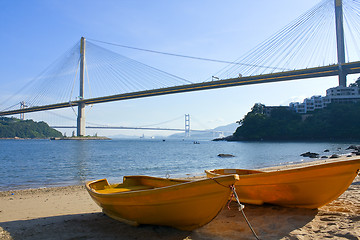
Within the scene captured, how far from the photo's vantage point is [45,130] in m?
93.8

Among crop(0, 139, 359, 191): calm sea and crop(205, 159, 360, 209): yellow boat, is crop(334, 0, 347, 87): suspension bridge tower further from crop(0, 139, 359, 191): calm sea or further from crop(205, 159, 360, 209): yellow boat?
crop(205, 159, 360, 209): yellow boat

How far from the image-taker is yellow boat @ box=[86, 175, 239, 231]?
301 cm

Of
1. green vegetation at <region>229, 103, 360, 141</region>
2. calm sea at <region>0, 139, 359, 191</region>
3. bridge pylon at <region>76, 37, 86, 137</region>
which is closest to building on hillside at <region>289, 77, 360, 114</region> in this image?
green vegetation at <region>229, 103, 360, 141</region>

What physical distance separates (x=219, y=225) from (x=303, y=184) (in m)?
1.32

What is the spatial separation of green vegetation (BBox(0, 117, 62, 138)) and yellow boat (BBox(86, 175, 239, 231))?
312ft

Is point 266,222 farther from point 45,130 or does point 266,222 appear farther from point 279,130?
point 45,130

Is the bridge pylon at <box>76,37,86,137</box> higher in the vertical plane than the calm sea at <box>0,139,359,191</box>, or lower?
higher

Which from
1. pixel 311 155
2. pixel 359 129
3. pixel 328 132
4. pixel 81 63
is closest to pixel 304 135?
pixel 328 132

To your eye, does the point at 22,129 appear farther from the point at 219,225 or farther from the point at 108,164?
the point at 219,225

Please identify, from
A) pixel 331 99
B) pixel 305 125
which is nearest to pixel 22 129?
pixel 305 125

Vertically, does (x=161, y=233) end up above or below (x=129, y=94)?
below

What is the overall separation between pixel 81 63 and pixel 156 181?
164 feet

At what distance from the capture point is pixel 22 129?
86750 millimetres

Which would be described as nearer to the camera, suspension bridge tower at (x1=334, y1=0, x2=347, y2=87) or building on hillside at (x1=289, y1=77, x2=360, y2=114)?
suspension bridge tower at (x1=334, y1=0, x2=347, y2=87)
